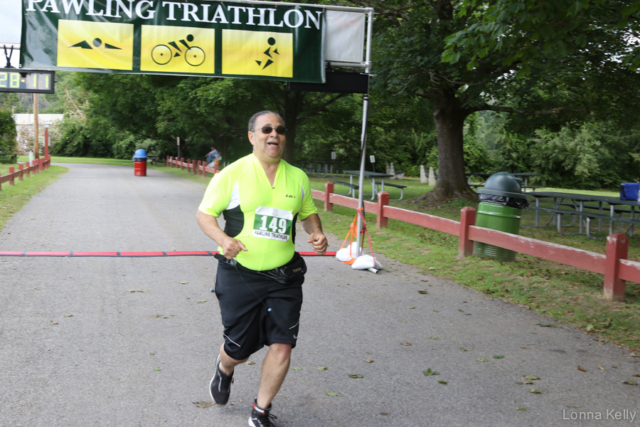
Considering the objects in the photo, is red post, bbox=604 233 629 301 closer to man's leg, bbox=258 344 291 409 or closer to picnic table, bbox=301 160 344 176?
man's leg, bbox=258 344 291 409

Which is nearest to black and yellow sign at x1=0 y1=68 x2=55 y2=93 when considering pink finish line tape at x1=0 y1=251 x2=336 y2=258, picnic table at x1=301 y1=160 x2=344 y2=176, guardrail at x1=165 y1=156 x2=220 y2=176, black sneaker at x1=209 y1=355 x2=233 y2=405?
pink finish line tape at x1=0 y1=251 x2=336 y2=258

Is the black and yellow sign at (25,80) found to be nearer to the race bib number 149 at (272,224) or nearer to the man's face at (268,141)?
the man's face at (268,141)

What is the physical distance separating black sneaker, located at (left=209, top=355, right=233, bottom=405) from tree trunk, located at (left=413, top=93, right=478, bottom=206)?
16.4 metres

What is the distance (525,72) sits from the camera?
846cm

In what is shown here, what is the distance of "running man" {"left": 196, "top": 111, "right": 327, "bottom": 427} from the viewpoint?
144 inches

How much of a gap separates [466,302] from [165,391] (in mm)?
4144

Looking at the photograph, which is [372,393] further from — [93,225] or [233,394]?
[93,225]

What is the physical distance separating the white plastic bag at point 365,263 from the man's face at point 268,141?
17.8 feet

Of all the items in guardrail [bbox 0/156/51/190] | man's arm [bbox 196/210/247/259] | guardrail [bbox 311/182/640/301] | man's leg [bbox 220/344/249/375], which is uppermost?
man's arm [bbox 196/210/247/259]

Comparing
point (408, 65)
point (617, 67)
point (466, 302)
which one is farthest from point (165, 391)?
point (617, 67)

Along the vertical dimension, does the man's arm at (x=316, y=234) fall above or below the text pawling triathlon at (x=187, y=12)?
below

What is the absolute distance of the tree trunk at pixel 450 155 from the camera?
65.2 ft

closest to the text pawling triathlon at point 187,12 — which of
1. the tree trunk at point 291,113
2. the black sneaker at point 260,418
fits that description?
the black sneaker at point 260,418

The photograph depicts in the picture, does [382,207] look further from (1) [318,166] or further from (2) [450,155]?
(1) [318,166]
